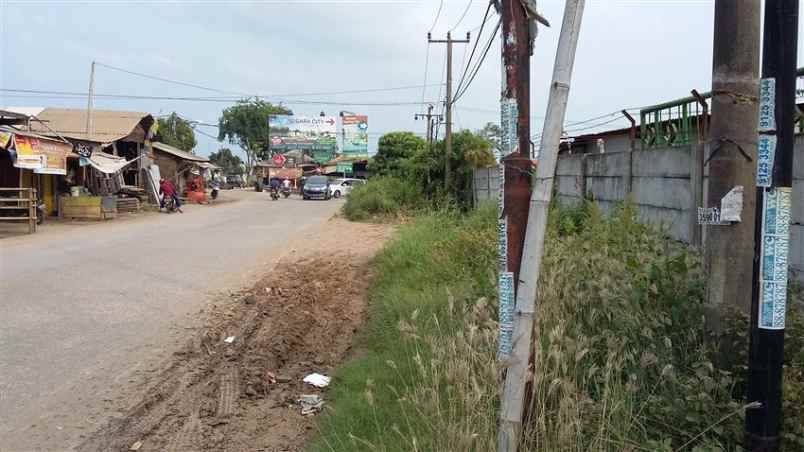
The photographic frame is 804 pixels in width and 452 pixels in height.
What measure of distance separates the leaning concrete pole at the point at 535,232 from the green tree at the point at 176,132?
212ft

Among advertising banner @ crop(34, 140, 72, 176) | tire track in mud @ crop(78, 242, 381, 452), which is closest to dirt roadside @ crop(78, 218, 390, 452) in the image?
tire track in mud @ crop(78, 242, 381, 452)

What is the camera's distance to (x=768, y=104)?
2.53m

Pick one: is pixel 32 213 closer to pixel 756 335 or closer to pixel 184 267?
pixel 184 267

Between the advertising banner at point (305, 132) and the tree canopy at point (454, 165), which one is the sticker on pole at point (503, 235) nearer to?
the tree canopy at point (454, 165)

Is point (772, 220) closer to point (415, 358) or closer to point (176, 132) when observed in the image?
point (415, 358)

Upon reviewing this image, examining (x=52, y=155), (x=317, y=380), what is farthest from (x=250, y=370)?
(x=52, y=155)

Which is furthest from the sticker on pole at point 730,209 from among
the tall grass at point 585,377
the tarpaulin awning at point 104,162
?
the tarpaulin awning at point 104,162

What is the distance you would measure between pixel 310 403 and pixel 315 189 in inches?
1486

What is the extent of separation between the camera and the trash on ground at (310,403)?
4840 mm

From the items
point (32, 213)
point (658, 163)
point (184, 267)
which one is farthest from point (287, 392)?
point (32, 213)

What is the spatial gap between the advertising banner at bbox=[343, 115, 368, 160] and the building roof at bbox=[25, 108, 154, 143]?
40.9 meters

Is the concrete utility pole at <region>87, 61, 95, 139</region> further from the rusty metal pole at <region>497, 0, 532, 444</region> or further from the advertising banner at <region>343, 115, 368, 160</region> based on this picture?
the advertising banner at <region>343, 115, 368, 160</region>

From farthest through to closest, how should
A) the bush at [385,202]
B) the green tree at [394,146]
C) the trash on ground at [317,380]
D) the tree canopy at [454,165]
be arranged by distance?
the green tree at [394,146], the bush at [385,202], the tree canopy at [454,165], the trash on ground at [317,380]

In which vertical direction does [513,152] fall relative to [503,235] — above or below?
above
